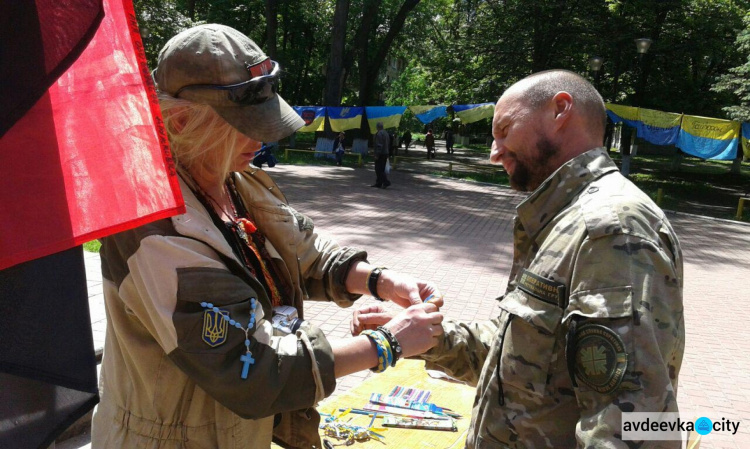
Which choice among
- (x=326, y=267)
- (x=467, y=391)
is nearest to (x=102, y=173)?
(x=326, y=267)

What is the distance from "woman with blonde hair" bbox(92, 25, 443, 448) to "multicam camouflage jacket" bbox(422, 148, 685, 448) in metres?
0.34

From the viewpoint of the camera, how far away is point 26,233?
937 millimetres

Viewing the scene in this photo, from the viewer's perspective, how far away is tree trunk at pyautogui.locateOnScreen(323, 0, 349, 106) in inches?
907

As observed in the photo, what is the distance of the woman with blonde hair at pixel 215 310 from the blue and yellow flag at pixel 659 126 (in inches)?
738

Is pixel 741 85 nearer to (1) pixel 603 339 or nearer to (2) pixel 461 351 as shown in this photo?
(2) pixel 461 351

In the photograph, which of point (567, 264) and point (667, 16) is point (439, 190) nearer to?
point (667, 16)

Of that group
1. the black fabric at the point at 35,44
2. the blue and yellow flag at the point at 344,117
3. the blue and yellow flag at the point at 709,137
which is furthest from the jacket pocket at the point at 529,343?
the blue and yellow flag at the point at 344,117

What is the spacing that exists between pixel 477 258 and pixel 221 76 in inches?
321

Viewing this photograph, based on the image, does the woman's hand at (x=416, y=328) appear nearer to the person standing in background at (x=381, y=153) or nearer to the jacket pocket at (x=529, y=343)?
the jacket pocket at (x=529, y=343)

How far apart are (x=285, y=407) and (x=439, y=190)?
16.9m

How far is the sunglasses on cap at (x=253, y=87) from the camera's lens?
5.36 feet

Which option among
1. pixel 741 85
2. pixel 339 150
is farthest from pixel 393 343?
pixel 339 150

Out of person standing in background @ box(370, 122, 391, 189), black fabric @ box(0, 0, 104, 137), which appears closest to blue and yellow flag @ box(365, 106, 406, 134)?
person standing in background @ box(370, 122, 391, 189)

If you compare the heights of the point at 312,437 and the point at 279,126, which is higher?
the point at 279,126
